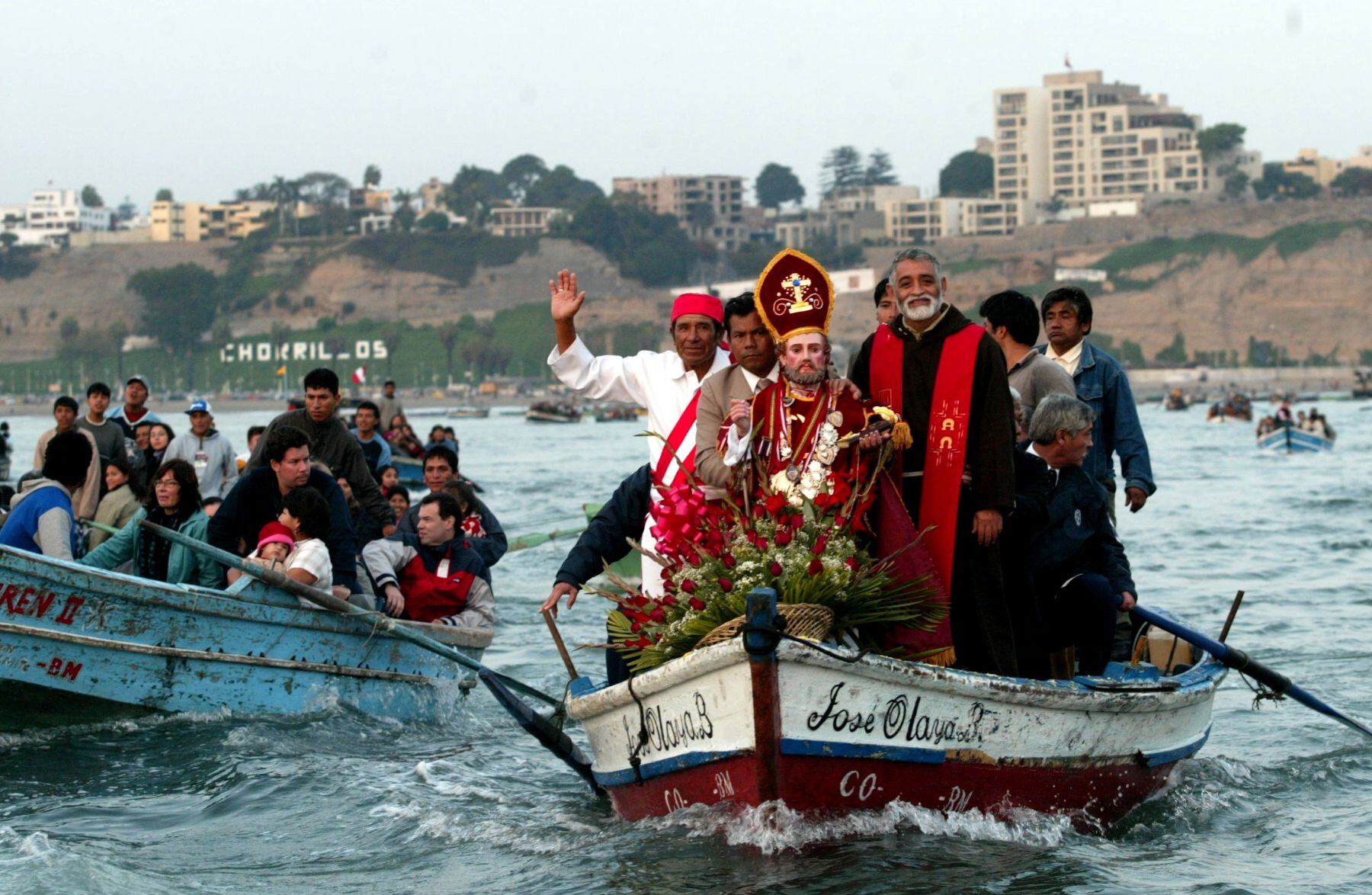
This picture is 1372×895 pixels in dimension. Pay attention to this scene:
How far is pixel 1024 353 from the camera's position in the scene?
8625 millimetres

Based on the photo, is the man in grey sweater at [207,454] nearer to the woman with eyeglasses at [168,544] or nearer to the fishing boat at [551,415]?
the woman with eyeglasses at [168,544]

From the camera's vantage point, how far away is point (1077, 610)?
8.18m

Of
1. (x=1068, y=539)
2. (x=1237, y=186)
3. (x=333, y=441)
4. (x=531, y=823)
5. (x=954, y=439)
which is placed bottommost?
(x=531, y=823)

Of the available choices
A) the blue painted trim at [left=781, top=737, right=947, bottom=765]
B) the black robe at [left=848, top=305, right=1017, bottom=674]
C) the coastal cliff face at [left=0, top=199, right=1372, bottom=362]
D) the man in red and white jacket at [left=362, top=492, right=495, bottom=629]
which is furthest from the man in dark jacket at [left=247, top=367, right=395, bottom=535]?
the coastal cliff face at [left=0, top=199, right=1372, bottom=362]

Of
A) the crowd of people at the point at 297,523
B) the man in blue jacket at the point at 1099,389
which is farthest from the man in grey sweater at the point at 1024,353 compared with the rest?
the crowd of people at the point at 297,523

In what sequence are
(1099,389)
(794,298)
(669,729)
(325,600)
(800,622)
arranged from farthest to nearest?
(325,600), (1099,389), (669,729), (794,298), (800,622)

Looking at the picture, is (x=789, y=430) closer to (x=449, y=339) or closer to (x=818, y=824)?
(x=818, y=824)

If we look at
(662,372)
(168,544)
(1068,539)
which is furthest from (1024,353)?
(168,544)

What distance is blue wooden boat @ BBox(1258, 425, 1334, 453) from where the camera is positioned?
A: 169ft

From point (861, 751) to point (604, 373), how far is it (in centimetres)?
210

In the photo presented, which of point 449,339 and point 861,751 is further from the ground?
point 449,339

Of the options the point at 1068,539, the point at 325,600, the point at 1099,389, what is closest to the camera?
the point at 1068,539

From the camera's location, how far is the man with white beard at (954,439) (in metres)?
7.00

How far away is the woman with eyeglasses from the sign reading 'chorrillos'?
148m
